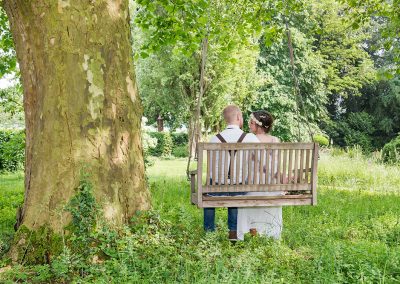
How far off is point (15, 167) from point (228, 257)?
15.6 metres

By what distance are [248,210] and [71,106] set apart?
8.23 feet

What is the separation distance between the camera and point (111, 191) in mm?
5074

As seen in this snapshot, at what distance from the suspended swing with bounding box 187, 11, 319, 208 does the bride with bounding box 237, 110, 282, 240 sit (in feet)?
1.47

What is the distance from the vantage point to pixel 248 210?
20.5 feet

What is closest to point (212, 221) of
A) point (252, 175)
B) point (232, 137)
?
point (252, 175)

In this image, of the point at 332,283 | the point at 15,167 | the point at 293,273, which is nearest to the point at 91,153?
the point at 293,273

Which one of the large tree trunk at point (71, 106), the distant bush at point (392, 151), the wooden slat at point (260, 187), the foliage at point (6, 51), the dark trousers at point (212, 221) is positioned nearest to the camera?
the large tree trunk at point (71, 106)

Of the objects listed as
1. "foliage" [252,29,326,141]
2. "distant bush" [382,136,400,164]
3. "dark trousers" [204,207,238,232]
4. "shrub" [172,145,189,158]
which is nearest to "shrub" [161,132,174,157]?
"shrub" [172,145,189,158]

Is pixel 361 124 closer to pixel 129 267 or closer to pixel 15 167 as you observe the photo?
pixel 15 167

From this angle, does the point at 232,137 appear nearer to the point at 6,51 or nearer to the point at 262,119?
the point at 262,119

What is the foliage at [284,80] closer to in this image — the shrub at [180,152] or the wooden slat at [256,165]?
the shrub at [180,152]

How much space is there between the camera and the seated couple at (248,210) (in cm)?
589

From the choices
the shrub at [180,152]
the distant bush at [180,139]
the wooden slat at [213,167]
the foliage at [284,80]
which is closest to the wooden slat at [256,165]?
the wooden slat at [213,167]

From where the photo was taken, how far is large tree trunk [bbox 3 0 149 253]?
194 inches
